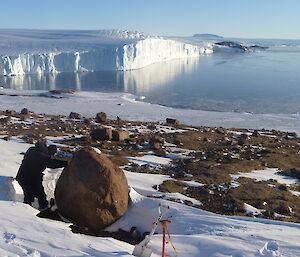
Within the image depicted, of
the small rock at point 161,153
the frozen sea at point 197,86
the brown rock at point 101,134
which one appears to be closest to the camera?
the small rock at point 161,153

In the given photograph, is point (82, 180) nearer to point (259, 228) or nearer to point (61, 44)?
point (259, 228)

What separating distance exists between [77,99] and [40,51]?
24497mm

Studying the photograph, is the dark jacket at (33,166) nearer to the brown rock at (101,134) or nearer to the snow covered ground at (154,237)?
the snow covered ground at (154,237)

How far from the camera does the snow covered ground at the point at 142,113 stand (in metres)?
19.8

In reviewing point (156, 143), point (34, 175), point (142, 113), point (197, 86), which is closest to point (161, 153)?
point (156, 143)

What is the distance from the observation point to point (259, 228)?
198 inches

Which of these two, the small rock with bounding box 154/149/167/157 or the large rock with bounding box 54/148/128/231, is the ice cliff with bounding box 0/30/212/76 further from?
the large rock with bounding box 54/148/128/231

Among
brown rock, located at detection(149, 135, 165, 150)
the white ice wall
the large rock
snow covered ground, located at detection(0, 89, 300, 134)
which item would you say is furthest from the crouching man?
the white ice wall

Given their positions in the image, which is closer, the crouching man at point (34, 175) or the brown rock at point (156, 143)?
the crouching man at point (34, 175)

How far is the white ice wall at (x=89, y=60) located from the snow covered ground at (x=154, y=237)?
1691 inches

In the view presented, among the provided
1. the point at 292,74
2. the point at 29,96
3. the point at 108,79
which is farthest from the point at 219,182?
the point at 292,74

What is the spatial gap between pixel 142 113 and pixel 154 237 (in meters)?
17.2

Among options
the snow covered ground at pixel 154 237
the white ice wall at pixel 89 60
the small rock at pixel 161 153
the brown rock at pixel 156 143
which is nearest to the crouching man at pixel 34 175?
the snow covered ground at pixel 154 237

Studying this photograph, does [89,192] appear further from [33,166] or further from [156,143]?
[156,143]
